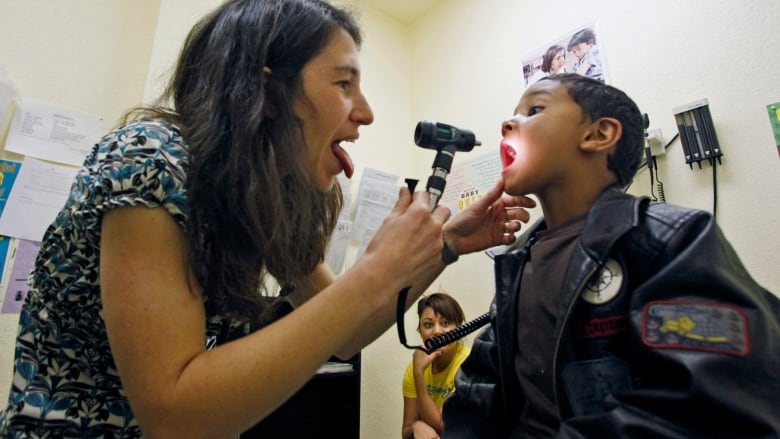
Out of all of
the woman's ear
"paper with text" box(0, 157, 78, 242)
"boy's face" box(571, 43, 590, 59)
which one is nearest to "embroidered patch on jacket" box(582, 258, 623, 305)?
the woman's ear

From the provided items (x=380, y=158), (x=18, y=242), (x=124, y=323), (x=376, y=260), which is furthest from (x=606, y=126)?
(x=18, y=242)

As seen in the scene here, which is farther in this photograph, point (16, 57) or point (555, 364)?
point (16, 57)

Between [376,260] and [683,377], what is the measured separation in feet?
1.46

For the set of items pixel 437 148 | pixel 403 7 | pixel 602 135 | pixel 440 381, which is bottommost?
pixel 440 381

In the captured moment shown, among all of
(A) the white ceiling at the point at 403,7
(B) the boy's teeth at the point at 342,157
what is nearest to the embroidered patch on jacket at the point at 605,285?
(B) the boy's teeth at the point at 342,157

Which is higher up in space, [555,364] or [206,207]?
[206,207]

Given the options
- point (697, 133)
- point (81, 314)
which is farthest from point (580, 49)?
point (81, 314)

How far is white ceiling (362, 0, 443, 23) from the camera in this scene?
→ 2.41m

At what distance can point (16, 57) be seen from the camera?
4.71 ft

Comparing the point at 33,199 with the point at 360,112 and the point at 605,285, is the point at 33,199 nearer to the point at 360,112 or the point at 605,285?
the point at 360,112

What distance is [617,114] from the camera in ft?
3.23

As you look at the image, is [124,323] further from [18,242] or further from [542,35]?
[542,35]

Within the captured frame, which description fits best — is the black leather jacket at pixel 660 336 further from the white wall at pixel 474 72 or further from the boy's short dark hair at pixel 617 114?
the white wall at pixel 474 72

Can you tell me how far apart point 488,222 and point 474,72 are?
1.30 m
